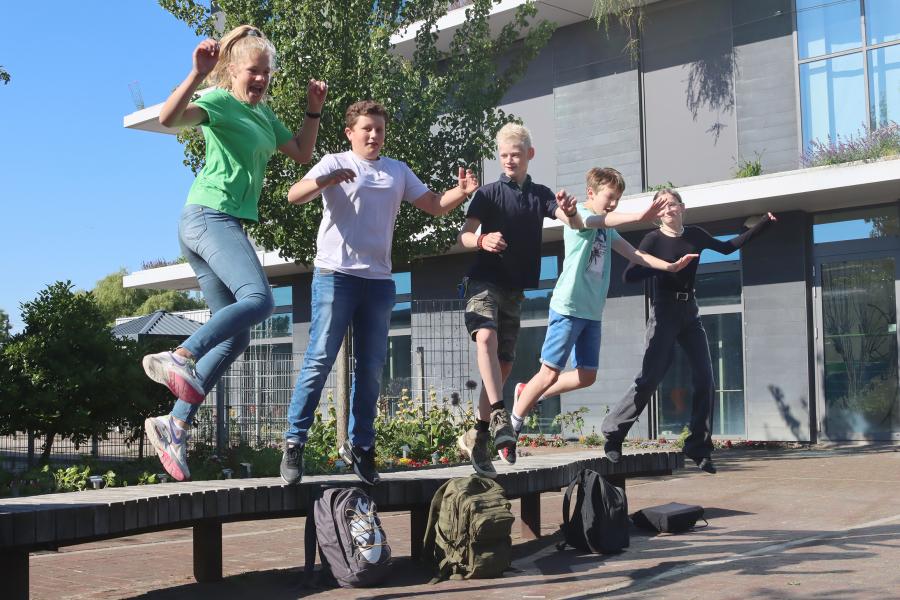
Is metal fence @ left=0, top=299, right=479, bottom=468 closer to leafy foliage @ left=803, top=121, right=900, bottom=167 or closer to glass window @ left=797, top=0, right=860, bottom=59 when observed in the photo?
leafy foliage @ left=803, top=121, right=900, bottom=167

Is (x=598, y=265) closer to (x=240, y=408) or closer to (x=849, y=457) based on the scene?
(x=240, y=408)

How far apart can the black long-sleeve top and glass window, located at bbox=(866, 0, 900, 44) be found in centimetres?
1252

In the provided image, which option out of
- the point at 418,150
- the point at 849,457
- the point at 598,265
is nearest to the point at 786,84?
the point at 849,457

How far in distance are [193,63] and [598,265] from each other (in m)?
3.57

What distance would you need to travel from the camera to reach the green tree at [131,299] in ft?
172

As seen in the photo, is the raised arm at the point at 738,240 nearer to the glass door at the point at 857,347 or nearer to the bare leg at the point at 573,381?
the bare leg at the point at 573,381

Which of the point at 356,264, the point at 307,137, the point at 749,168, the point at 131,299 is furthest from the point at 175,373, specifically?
the point at 131,299

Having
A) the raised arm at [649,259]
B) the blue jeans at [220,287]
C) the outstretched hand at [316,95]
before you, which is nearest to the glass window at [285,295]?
the raised arm at [649,259]

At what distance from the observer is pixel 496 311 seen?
6324mm

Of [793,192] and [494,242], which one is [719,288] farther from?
[494,242]

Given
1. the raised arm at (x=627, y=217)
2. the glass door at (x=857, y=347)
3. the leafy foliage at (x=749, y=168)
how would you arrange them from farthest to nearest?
1. the leafy foliage at (x=749, y=168)
2. the glass door at (x=857, y=347)
3. the raised arm at (x=627, y=217)

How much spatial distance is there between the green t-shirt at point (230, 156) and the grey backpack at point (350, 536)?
6.09 ft

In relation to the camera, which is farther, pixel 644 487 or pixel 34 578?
pixel 644 487

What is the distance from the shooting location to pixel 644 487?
39.5ft
